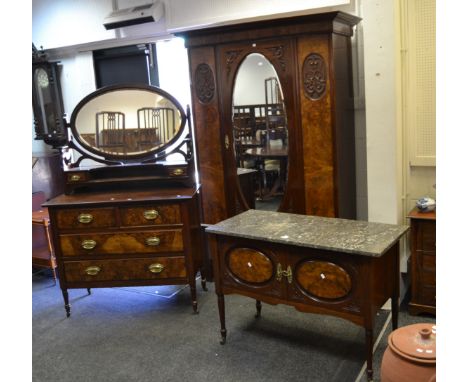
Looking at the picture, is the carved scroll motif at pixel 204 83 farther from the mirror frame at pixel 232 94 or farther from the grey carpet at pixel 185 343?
the grey carpet at pixel 185 343

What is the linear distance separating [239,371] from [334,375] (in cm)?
53

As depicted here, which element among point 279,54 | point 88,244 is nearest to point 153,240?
point 88,244

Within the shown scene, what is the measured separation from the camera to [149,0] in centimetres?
405

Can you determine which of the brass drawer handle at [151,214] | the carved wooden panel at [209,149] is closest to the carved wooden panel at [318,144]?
the carved wooden panel at [209,149]

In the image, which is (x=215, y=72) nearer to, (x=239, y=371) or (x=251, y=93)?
(x=251, y=93)

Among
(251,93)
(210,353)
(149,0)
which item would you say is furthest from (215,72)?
(210,353)

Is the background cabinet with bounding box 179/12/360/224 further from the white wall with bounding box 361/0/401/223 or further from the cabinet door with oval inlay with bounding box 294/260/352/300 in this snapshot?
the cabinet door with oval inlay with bounding box 294/260/352/300

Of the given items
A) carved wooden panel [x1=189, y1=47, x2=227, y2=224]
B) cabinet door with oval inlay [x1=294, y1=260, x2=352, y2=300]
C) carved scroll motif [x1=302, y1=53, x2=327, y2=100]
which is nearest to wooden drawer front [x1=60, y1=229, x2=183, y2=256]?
carved wooden panel [x1=189, y1=47, x2=227, y2=224]

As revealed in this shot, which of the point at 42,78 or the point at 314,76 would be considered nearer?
the point at 314,76

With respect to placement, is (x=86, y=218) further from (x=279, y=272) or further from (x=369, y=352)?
(x=369, y=352)

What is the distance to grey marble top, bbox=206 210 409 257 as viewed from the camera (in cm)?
225

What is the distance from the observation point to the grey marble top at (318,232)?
225 centimetres

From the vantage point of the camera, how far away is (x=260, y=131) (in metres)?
3.28

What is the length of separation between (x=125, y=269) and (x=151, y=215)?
0.46m
